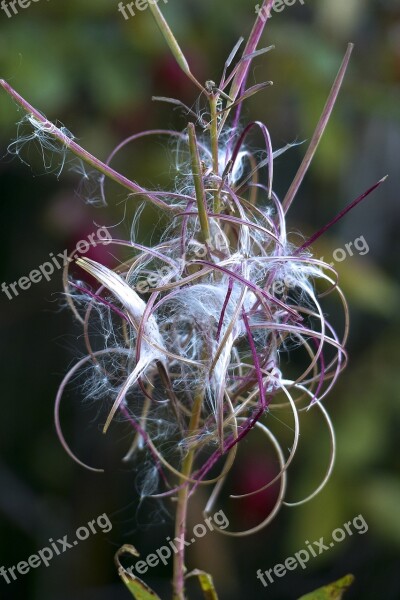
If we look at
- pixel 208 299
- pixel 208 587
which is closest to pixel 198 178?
pixel 208 299

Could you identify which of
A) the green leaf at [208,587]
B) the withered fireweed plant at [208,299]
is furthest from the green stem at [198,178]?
the green leaf at [208,587]

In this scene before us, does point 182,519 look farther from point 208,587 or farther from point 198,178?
point 198,178

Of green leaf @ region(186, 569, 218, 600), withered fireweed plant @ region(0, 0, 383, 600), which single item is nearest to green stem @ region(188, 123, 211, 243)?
withered fireweed plant @ region(0, 0, 383, 600)

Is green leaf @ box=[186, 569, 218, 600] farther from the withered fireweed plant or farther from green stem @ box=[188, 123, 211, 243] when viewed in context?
green stem @ box=[188, 123, 211, 243]

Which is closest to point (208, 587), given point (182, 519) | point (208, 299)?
point (182, 519)

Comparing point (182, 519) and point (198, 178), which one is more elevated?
point (198, 178)

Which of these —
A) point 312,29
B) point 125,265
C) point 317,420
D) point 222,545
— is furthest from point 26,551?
point 125,265

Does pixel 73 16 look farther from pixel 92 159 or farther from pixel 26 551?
pixel 26 551

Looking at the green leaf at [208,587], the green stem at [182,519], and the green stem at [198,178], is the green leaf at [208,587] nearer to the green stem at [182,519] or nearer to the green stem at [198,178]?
the green stem at [182,519]
